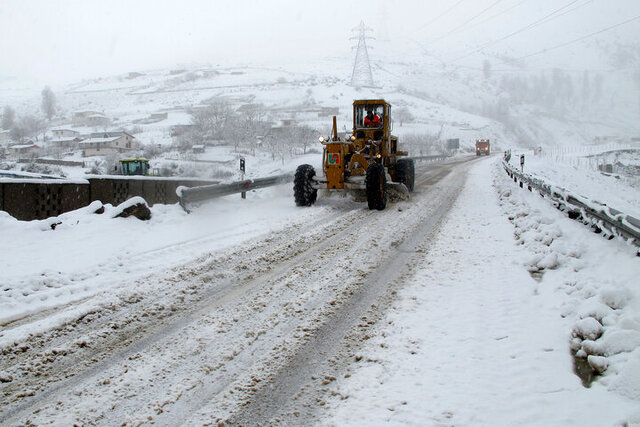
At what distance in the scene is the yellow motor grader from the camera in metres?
10.6

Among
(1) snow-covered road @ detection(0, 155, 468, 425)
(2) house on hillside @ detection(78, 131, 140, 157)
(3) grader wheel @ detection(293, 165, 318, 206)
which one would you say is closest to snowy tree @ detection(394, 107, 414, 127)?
(2) house on hillside @ detection(78, 131, 140, 157)

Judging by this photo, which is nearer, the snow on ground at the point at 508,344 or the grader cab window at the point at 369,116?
the snow on ground at the point at 508,344

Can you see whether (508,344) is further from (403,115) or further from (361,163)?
(403,115)

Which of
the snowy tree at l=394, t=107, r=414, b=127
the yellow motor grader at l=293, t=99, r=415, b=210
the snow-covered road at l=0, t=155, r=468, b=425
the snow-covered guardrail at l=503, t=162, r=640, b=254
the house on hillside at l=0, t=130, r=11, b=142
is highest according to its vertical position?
the snowy tree at l=394, t=107, r=414, b=127

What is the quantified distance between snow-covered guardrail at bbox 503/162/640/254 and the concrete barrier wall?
9339 mm

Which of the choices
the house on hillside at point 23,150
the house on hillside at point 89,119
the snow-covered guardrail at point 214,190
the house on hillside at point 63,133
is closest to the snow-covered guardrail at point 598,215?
the snow-covered guardrail at point 214,190

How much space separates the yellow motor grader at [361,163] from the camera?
1056cm

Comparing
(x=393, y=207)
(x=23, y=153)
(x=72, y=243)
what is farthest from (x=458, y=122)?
(x=72, y=243)

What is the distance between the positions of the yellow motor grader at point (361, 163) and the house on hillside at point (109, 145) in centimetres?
5107

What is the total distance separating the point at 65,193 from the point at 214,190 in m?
3.29

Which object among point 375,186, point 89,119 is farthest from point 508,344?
point 89,119

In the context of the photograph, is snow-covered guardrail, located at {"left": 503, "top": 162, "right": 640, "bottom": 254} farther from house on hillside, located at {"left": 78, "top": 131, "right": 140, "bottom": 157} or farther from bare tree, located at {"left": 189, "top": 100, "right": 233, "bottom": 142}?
house on hillside, located at {"left": 78, "top": 131, "right": 140, "bottom": 157}

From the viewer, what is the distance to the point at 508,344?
3451mm

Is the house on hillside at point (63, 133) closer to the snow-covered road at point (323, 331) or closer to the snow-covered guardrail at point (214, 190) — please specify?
the snow-covered guardrail at point (214, 190)
